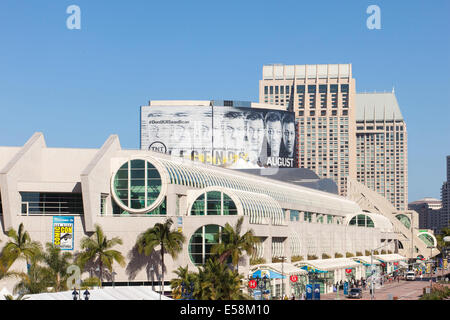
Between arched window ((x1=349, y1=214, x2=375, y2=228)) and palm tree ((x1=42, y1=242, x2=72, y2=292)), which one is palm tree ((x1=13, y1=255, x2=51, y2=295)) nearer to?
palm tree ((x1=42, y1=242, x2=72, y2=292))

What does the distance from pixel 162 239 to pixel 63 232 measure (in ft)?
41.3

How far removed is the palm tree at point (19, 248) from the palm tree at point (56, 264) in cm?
128

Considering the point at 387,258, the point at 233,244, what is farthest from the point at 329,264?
the point at 387,258

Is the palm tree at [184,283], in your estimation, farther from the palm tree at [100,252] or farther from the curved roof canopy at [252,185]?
the curved roof canopy at [252,185]

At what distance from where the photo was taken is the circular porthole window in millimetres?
90625

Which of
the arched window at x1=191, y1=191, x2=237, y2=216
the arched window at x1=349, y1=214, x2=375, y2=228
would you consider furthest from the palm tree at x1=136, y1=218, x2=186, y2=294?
the arched window at x1=349, y1=214, x2=375, y2=228

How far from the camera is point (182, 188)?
305 ft

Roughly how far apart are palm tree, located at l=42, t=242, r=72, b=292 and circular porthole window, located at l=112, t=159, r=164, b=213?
385 inches

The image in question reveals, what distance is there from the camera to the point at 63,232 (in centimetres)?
8750

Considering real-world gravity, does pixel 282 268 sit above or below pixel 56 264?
below

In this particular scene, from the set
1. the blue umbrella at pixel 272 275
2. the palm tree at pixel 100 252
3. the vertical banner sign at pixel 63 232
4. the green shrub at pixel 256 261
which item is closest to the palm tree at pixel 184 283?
the palm tree at pixel 100 252

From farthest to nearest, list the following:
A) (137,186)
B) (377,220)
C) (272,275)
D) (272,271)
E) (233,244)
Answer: (377,220) → (137,186) → (272,271) → (272,275) → (233,244)

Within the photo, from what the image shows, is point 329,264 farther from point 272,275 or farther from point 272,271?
point 272,275
